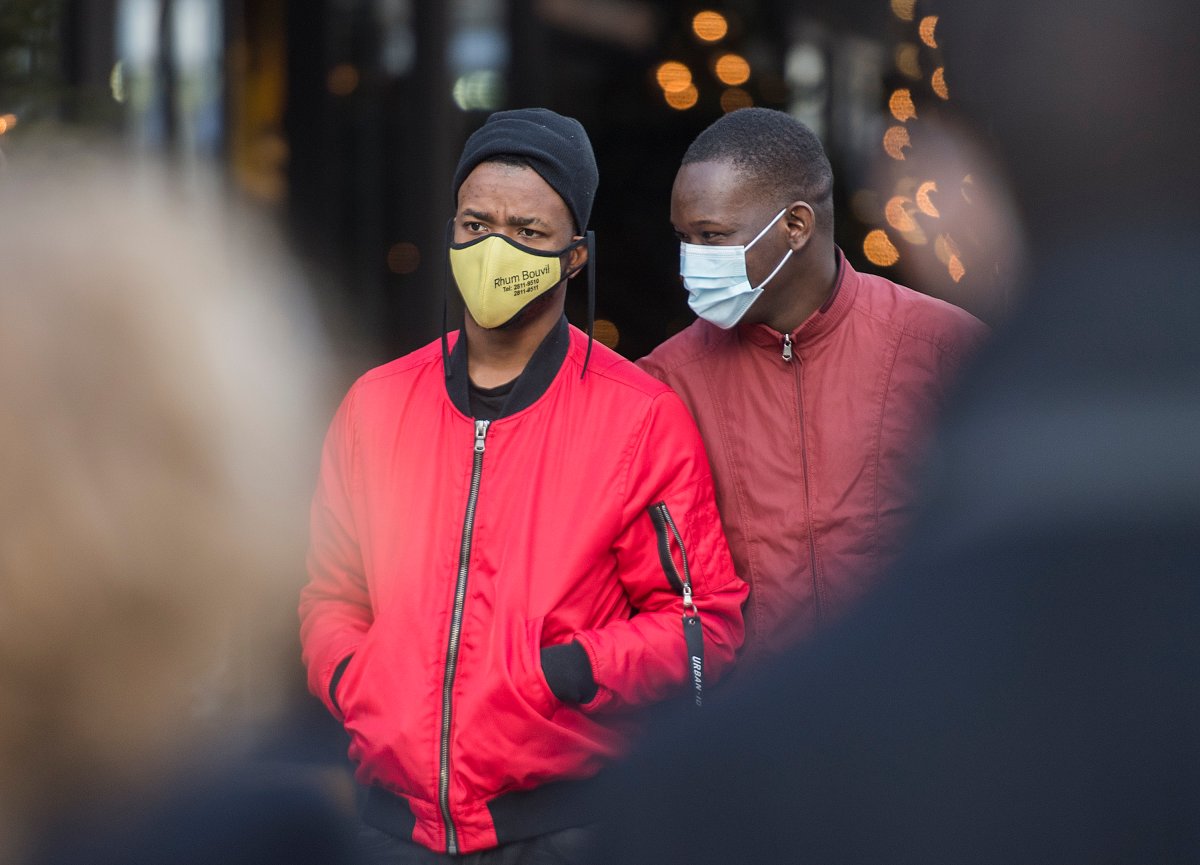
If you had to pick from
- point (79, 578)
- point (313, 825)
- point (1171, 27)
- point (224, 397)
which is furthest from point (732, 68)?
point (1171, 27)

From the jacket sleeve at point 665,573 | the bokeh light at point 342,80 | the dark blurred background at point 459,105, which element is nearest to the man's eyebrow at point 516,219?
the jacket sleeve at point 665,573

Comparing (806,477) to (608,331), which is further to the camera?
(608,331)

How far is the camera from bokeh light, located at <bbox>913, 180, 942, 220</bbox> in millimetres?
3631

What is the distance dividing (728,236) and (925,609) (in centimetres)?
182

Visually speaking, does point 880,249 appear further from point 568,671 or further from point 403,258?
point 568,671

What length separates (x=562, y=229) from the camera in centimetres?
251

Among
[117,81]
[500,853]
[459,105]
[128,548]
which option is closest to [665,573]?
[500,853]

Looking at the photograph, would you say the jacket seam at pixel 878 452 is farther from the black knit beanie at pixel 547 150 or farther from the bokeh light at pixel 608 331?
the bokeh light at pixel 608 331

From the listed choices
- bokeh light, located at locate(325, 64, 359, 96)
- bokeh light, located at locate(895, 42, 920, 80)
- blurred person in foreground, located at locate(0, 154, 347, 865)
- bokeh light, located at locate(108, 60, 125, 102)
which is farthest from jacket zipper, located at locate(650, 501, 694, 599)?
bokeh light, located at locate(325, 64, 359, 96)

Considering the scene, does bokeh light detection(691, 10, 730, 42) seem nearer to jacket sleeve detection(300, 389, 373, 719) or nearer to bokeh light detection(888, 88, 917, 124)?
bokeh light detection(888, 88, 917, 124)

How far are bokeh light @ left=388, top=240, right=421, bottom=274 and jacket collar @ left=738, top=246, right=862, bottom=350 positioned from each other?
2.50 meters

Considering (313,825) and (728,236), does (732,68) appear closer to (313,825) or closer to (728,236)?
(728,236)

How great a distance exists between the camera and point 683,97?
189 inches

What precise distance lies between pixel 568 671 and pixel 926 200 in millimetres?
2277
